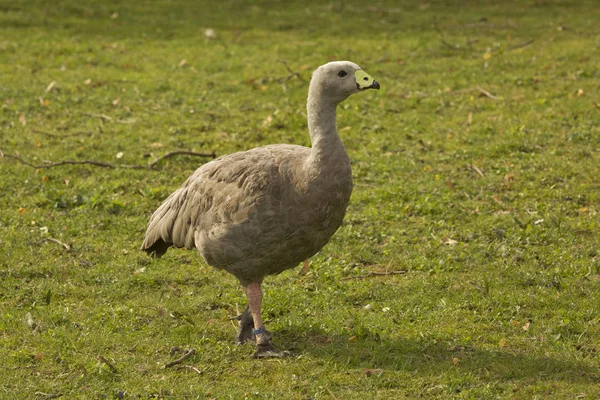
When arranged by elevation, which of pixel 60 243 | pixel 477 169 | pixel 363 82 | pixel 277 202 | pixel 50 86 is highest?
pixel 363 82

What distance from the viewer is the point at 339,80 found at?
7.23 meters

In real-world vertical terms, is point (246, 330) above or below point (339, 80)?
below

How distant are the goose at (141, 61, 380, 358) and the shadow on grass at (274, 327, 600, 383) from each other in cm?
48

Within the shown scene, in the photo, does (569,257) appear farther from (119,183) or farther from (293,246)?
(119,183)

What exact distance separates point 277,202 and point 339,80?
1130 mm

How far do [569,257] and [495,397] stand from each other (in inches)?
113

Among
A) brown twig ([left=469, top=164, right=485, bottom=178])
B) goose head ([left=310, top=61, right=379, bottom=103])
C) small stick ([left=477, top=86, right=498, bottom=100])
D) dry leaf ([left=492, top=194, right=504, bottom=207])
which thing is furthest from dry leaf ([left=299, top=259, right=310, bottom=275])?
small stick ([left=477, top=86, right=498, bottom=100])

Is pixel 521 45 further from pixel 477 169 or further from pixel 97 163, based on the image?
pixel 97 163

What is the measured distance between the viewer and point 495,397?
261 inches

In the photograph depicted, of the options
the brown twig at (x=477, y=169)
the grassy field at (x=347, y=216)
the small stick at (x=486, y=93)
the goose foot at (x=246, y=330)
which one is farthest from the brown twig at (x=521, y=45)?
the goose foot at (x=246, y=330)

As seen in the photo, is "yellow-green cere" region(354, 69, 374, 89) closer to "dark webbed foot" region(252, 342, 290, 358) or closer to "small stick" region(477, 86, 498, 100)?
"dark webbed foot" region(252, 342, 290, 358)

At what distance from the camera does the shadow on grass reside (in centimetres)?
695

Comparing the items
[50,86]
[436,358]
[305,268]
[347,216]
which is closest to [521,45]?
[347,216]

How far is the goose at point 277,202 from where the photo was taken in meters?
7.01
